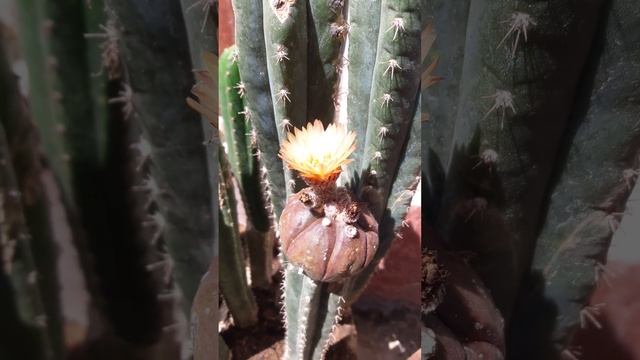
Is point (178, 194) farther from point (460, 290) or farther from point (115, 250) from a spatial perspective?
point (460, 290)

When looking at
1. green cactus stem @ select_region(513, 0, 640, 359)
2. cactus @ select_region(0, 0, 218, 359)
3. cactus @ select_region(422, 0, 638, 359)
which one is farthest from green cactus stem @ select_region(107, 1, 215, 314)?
green cactus stem @ select_region(513, 0, 640, 359)

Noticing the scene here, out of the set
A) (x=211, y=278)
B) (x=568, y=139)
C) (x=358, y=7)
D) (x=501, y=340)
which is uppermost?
(x=358, y=7)

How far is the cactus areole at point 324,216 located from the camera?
62cm

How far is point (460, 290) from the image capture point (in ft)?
2.43

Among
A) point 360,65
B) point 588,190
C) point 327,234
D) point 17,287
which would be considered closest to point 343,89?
point 360,65

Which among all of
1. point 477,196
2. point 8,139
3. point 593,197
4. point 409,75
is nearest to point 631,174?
point 593,197

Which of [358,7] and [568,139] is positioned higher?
Result: [358,7]

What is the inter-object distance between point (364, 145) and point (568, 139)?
0.73 ft

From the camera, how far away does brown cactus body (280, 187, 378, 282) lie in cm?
64

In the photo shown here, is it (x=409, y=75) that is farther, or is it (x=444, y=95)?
(x=444, y=95)

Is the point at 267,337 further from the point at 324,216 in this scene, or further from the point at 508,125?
the point at 508,125

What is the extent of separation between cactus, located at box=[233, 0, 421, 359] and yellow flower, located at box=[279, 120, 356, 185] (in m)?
0.04

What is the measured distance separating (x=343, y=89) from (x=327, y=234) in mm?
147

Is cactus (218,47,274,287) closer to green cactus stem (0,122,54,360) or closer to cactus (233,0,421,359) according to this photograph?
cactus (233,0,421,359)
